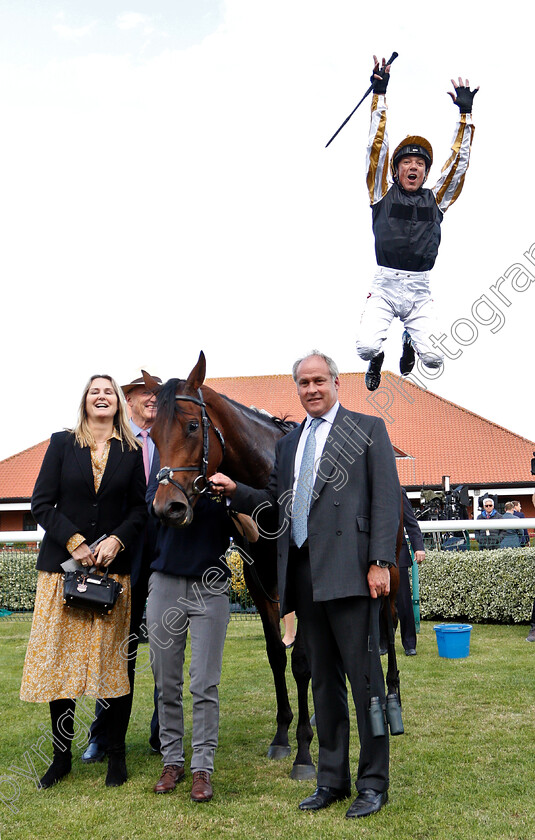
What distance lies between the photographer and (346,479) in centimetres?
340

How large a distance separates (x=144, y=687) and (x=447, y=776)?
3324 mm

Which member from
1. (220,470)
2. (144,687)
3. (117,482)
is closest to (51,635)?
(117,482)

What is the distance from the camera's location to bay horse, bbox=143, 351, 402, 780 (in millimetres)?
3336

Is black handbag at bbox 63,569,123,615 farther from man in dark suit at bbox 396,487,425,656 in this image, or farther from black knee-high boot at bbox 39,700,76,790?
man in dark suit at bbox 396,487,425,656

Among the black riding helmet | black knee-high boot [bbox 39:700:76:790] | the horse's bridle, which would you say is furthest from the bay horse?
the black riding helmet

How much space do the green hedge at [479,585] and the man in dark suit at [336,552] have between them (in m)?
6.21

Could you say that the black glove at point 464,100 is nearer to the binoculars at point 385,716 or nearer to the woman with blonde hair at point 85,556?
the woman with blonde hair at point 85,556

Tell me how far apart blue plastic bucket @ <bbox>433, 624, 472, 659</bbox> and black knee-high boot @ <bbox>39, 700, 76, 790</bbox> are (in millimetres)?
4106

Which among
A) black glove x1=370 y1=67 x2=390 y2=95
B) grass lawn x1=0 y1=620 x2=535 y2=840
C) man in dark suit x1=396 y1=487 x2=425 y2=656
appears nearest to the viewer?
grass lawn x1=0 y1=620 x2=535 y2=840

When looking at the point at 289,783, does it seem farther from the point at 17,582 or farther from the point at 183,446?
the point at 17,582

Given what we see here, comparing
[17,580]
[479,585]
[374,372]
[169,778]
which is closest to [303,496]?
[169,778]

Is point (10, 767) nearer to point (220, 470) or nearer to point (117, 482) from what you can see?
point (117, 482)

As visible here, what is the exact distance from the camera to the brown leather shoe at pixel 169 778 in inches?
141

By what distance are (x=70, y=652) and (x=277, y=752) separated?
4.65 ft
